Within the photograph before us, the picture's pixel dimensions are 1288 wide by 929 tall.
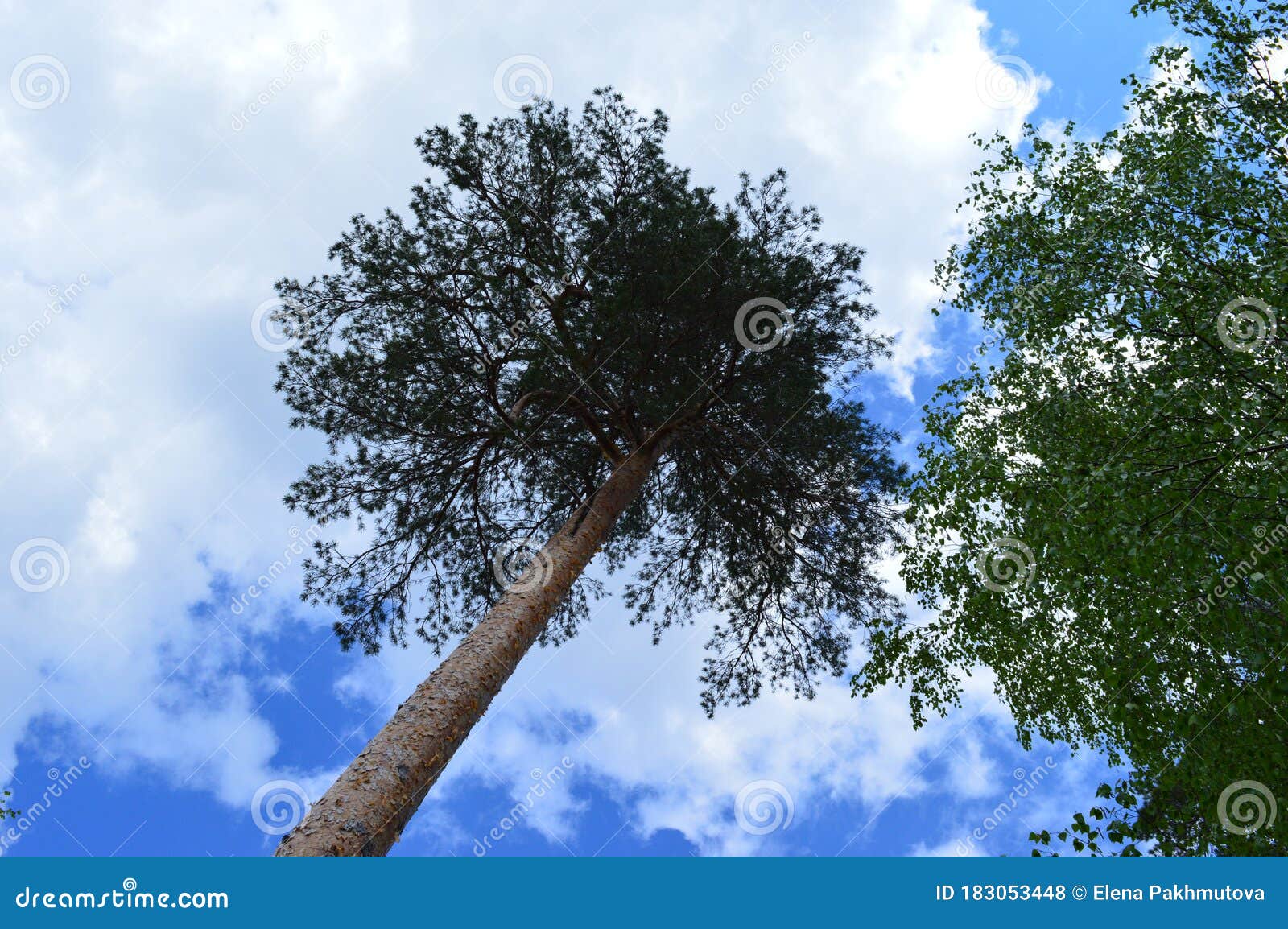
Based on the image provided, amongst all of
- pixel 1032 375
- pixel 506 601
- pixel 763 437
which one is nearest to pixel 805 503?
pixel 763 437

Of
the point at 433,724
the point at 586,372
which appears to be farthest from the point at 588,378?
the point at 433,724

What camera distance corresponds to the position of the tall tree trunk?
4.11 metres

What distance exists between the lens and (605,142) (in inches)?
368

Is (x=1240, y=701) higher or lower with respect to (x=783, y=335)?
lower

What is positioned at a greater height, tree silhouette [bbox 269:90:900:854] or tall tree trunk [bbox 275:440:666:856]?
tree silhouette [bbox 269:90:900:854]

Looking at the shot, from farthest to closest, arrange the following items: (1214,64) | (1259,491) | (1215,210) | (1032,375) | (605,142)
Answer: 1. (605,142)
2. (1032,375)
3. (1214,64)
4. (1215,210)
5. (1259,491)

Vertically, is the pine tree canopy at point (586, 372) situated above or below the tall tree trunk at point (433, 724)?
above

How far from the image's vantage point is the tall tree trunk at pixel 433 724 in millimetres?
4113

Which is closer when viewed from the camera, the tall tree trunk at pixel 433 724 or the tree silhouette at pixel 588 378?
the tall tree trunk at pixel 433 724

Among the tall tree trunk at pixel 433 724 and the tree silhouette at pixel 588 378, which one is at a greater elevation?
the tree silhouette at pixel 588 378

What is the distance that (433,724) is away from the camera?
5148 mm

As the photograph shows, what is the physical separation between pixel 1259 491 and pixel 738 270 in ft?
18.0

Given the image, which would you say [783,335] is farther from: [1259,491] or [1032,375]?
[1259,491]

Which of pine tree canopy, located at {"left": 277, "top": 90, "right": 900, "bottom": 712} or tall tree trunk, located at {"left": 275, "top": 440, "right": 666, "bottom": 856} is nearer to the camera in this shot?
tall tree trunk, located at {"left": 275, "top": 440, "right": 666, "bottom": 856}
